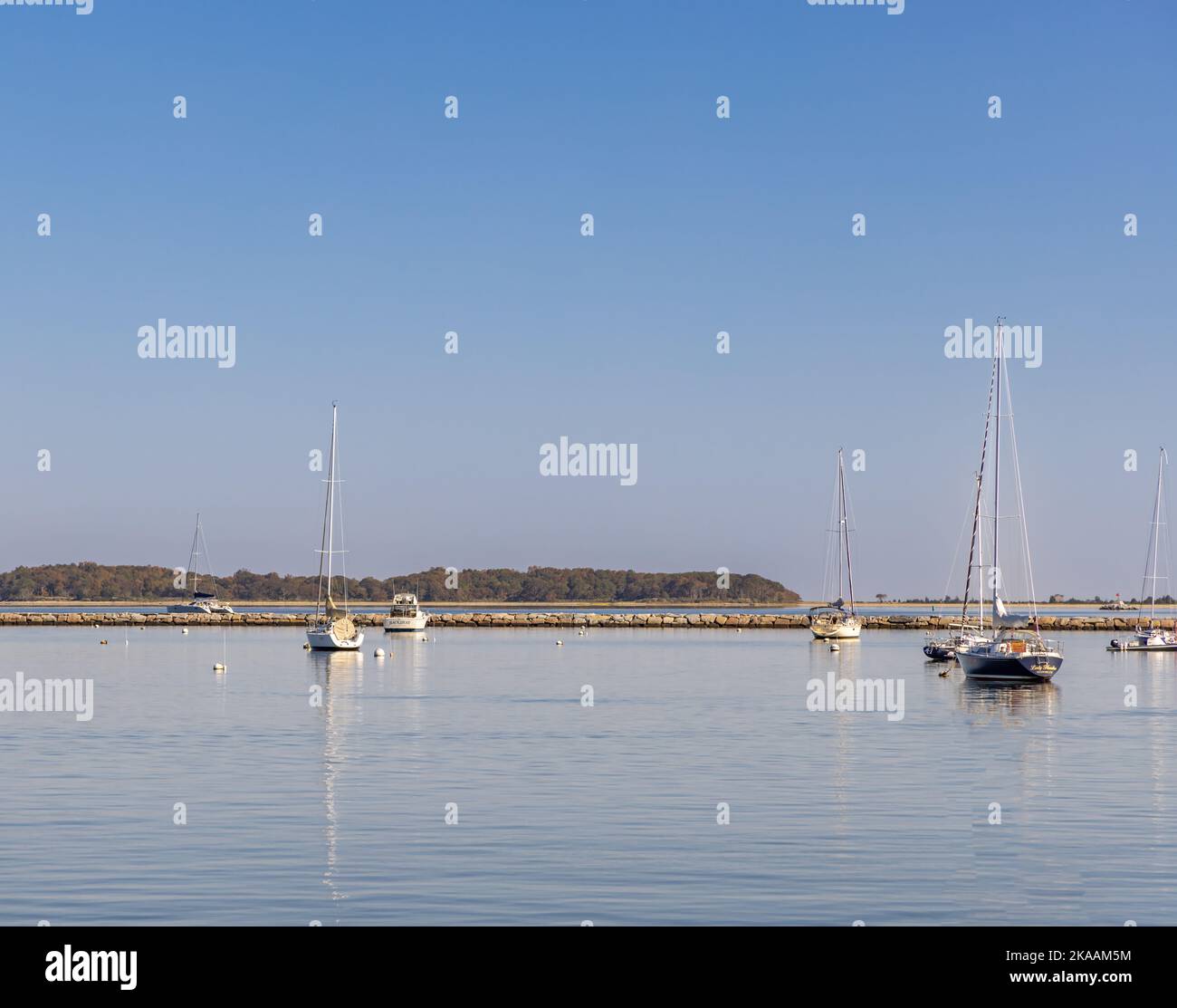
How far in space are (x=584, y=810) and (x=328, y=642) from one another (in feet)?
254

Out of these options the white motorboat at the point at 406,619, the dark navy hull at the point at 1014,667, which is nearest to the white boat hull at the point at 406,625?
the white motorboat at the point at 406,619

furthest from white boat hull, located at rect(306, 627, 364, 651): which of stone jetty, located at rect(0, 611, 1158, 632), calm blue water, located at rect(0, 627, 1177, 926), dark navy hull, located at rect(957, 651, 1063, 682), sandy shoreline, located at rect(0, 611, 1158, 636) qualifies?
stone jetty, located at rect(0, 611, 1158, 632)

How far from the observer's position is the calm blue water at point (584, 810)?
2122cm

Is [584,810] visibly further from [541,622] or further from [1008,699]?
[541,622]

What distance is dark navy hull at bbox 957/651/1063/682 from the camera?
72.6 metres

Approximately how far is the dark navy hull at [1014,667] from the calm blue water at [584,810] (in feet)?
24.6

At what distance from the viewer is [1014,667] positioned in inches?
2889

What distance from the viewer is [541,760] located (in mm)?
39000

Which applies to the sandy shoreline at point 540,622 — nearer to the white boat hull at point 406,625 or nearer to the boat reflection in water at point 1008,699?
the white boat hull at point 406,625

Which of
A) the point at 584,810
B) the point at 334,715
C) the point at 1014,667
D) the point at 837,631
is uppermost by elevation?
the point at 1014,667

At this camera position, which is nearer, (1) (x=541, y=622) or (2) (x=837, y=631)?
(2) (x=837, y=631)

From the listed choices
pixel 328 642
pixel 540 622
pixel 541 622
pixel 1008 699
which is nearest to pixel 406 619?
pixel 541 622

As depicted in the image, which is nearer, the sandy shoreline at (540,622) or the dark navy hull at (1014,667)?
the dark navy hull at (1014,667)
